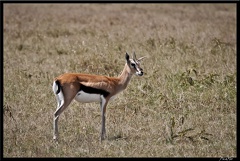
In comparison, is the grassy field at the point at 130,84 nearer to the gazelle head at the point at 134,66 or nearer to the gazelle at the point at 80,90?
the gazelle at the point at 80,90

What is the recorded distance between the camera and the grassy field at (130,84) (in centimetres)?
637

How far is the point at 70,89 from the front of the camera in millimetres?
6461

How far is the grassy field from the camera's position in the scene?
20.9ft

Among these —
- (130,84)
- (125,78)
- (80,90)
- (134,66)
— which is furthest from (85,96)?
(130,84)

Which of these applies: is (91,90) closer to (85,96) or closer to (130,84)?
(85,96)

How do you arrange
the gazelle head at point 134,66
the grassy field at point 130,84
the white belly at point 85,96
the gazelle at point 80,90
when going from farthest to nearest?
the gazelle head at point 134,66
the white belly at point 85,96
the gazelle at point 80,90
the grassy field at point 130,84

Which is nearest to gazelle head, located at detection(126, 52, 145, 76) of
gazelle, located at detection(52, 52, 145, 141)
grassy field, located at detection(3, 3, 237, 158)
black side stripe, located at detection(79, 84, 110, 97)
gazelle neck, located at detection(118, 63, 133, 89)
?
gazelle neck, located at detection(118, 63, 133, 89)

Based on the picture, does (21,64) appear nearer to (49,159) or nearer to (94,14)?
(49,159)

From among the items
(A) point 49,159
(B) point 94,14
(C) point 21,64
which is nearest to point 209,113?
(A) point 49,159

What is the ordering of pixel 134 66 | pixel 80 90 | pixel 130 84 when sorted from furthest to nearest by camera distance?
pixel 130 84, pixel 134 66, pixel 80 90

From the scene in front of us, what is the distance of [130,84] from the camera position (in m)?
9.34

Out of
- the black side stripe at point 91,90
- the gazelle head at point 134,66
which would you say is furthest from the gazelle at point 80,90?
the gazelle head at point 134,66

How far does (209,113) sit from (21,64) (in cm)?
545

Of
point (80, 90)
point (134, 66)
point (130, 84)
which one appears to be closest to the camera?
point (80, 90)
